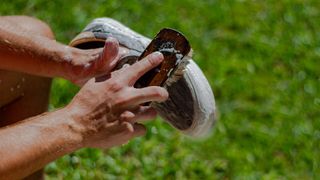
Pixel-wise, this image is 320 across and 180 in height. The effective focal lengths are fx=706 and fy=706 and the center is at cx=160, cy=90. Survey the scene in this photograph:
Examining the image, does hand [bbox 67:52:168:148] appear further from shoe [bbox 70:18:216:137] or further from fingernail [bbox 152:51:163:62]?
shoe [bbox 70:18:216:137]

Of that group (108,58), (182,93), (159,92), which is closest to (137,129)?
(159,92)

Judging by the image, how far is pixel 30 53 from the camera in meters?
2.35

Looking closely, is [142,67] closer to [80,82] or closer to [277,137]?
[80,82]

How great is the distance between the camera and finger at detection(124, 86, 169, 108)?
2014mm

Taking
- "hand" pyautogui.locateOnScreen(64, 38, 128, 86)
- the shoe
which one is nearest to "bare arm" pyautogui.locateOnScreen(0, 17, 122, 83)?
"hand" pyautogui.locateOnScreen(64, 38, 128, 86)

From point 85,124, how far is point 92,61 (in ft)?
1.27

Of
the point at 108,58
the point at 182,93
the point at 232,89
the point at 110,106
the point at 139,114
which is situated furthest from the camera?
the point at 232,89

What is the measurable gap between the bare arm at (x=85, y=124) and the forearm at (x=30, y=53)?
1.07 feet

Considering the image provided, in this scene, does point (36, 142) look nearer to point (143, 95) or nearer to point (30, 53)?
point (143, 95)

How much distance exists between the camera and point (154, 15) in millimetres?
3699

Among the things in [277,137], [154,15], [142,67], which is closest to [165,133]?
[277,137]

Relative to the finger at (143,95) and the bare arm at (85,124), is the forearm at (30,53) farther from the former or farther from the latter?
the finger at (143,95)

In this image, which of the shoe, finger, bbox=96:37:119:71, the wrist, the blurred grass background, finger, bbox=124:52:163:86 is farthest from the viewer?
the blurred grass background

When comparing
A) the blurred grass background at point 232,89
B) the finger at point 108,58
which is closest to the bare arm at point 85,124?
the finger at point 108,58
